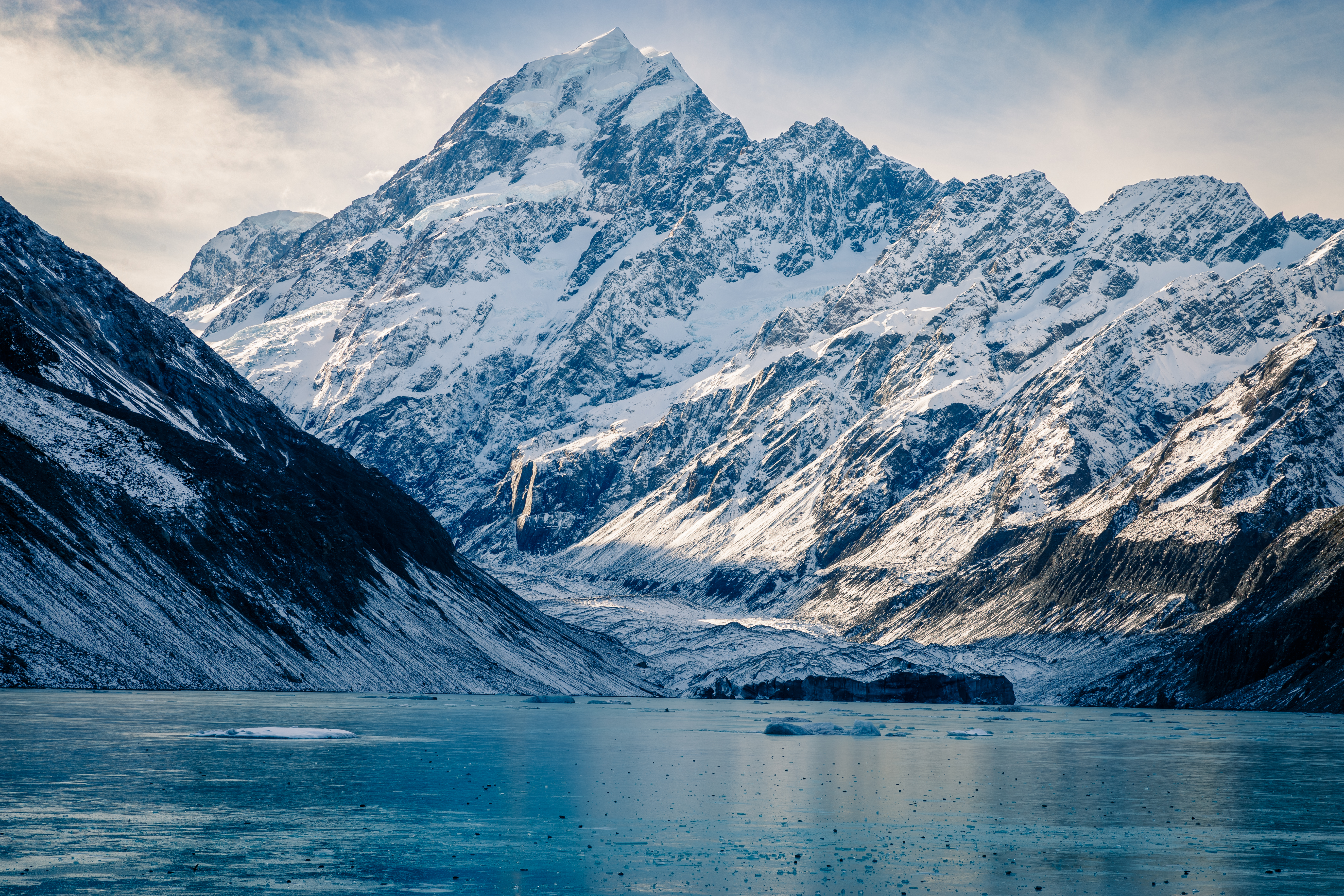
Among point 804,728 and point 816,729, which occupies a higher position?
point 804,728

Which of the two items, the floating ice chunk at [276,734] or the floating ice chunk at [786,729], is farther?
the floating ice chunk at [786,729]

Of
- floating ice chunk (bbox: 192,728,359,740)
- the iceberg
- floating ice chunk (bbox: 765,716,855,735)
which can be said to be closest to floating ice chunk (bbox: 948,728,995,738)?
the iceberg

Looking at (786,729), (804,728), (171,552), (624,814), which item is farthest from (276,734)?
(171,552)

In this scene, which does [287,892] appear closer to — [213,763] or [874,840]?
[874,840]

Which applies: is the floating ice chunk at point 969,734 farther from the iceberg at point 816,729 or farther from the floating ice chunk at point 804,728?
the floating ice chunk at point 804,728

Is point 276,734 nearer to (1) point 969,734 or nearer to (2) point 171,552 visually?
(1) point 969,734

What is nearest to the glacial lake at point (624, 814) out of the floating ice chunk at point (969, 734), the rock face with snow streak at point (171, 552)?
the floating ice chunk at point (969, 734)
